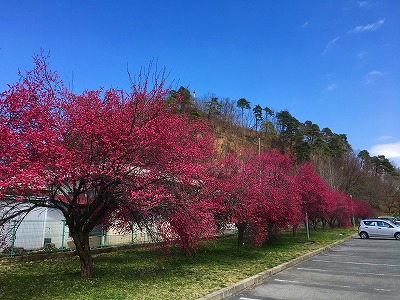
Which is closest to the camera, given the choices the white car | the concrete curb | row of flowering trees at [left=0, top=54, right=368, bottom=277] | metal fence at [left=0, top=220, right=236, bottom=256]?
row of flowering trees at [left=0, top=54, right=368, bottom=277]

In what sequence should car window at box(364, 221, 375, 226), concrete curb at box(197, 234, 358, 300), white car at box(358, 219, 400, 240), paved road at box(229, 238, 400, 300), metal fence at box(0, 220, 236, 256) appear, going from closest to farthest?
concrete curb at box(197, 234, 358, 300)
paved road at box(229, 238, 400, 300)
metal fence at box(0, 220, 236, 256)
white car at box(358, 219, 400, 240)
car window at box(364, 221, 375, 226)

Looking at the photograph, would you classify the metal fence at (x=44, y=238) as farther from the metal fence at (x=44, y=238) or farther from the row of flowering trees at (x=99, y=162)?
the row of flowering trees at (x=99, y=162)

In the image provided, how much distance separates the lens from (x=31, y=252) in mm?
12156

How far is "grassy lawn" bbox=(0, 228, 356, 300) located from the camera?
7.28 m

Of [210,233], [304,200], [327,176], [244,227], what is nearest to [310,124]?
[327,176]

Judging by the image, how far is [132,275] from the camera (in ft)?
31.5

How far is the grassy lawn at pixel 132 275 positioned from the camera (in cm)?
728

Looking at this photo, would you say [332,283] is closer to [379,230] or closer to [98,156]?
[98,156]

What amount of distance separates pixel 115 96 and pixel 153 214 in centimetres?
321

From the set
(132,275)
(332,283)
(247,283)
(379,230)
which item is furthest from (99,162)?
(379,230)

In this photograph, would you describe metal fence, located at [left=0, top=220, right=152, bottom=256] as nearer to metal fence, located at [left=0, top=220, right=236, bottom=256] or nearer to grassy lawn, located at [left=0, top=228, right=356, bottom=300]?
metal fence, located at [left=0, top=220, right=236, bottom=256]

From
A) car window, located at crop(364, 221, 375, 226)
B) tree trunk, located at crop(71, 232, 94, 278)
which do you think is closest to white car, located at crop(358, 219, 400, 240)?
car window, located at crop(364, 221, 375, 226)

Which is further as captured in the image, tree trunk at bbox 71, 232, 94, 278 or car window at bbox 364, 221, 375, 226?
car window at bbox 364, 221, 375, 226

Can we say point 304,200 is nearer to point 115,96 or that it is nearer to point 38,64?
point 115,96
